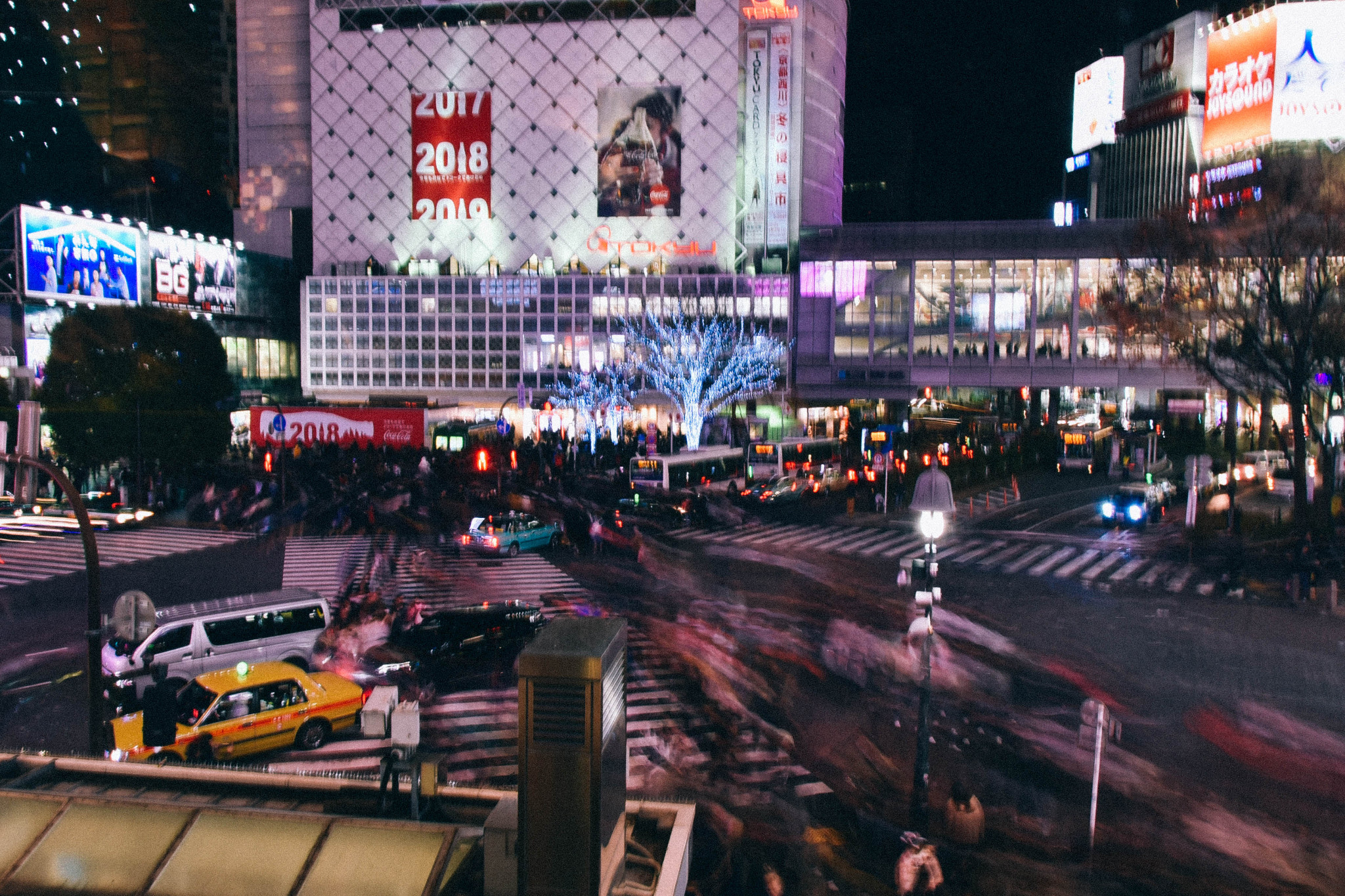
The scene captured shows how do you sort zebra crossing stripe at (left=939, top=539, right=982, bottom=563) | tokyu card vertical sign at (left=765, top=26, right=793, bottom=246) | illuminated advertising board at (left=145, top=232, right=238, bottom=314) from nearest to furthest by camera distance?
zebra crossing stripe at (left=939, top=539, right=982, bottom=563) → illuminated advertising board at (left=145, top=232, right=238, bottom=314) → tokyu card vertical sign at (left=765, top=26, right=793, bottom=246)

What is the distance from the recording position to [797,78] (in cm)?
6900

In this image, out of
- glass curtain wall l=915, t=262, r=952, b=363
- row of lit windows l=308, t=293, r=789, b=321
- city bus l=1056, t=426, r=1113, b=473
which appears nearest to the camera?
city bus l=1056, t=426, r=1113, b=473

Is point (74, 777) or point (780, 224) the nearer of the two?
point (74, 777)

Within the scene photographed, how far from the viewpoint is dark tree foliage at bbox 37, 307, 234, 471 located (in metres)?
32.2

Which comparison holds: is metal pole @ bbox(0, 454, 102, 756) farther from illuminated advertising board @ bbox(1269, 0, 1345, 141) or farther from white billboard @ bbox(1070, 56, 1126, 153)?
white billboard @ bbox(1070, 56, 1126, 153)

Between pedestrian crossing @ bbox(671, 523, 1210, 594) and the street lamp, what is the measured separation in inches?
310

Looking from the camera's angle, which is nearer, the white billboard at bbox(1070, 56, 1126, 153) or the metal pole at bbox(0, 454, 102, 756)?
the metal pole at bbox(0, 454, 102, 756)

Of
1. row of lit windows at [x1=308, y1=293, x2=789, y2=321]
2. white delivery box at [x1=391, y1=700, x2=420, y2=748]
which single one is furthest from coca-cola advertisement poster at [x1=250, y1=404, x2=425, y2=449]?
white delivery box at [x1=391, y1=700, x2=420, y2=748]

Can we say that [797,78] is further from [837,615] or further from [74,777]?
[74,777]

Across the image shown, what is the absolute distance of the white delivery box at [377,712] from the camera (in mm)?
6801

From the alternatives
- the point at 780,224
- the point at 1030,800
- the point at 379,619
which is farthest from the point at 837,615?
the point at 780,224

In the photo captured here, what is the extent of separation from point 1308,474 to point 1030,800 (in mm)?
32261

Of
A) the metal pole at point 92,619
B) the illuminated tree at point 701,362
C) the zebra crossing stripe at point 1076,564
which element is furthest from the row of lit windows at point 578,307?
the metal pole at point 92,619

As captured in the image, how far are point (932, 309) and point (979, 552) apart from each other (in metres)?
37.9
